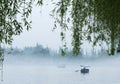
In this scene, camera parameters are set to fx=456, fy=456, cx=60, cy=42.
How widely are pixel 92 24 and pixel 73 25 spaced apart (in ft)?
1.55

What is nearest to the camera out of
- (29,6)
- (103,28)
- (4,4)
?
(4,4)

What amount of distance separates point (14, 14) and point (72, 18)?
1.21 m

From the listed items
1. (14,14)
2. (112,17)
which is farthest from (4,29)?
(112,17)

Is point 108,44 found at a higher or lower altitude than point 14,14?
lower

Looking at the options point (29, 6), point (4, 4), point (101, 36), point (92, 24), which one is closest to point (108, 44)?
point (101, 36)

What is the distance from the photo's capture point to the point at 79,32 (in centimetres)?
662

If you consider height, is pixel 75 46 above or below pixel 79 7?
below

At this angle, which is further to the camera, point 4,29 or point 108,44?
point 108,44

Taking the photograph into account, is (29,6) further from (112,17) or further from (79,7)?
(112,17)

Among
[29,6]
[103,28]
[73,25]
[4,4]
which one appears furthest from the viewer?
[103,28]

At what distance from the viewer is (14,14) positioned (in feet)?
18.8

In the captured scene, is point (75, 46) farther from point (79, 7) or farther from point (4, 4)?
point (4, 4)

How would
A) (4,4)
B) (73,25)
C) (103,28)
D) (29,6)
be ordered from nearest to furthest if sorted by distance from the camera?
1. (4,4)
2. (29,6)
3. (73,25)
4. (103,28)

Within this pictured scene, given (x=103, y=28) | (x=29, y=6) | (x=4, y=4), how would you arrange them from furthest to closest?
(x=103, y=28) → (x=29, y=6) → (x=4, y=4)
